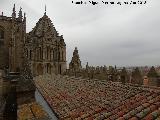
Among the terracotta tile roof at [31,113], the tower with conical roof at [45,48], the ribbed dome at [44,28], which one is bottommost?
the terracotta tile roof at [31,113]

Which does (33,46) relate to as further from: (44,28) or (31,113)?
(31,113)

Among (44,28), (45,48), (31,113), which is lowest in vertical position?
(31,113)

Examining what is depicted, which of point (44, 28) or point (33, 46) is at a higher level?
point (44, 28)

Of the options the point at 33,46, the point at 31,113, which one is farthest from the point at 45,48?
the point at 31,113

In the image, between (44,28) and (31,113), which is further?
(44,28)

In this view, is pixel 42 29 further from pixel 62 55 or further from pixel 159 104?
pixel 159 104

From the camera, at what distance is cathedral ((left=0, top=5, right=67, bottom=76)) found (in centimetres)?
4794

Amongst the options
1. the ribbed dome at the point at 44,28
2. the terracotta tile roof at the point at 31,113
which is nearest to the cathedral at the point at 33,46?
the ribbed dome at the point at 44,28

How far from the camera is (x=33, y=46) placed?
60750 mm

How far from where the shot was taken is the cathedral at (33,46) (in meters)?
47.9

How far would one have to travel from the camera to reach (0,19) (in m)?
48.8

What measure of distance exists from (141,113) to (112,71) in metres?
11.5

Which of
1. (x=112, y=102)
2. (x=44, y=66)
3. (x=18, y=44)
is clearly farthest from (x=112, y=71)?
(x=44, y=66)

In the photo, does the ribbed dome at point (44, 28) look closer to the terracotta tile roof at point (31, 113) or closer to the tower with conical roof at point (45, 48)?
the tower with conical roof at point (45, 48)
